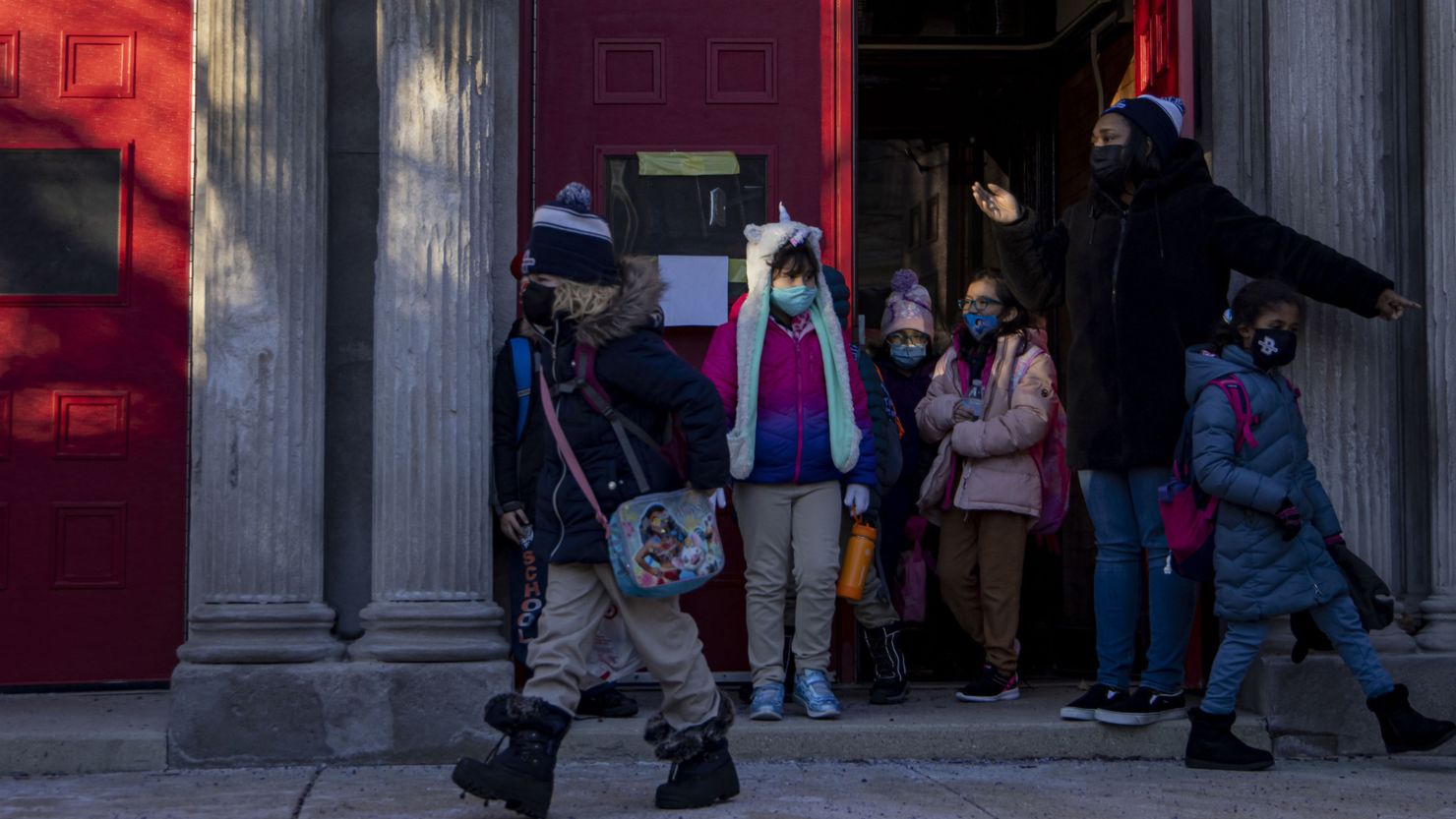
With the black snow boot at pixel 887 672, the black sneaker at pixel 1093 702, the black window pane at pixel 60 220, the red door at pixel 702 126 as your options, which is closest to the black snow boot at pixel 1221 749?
the black sneaker at pixel 1093 702

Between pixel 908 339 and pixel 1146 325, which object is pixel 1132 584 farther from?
pixel 908 339

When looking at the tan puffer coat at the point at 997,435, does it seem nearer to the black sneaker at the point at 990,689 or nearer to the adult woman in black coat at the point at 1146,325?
the adult woman in black coat at the point at 1146,325

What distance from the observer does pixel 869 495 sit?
291 inches

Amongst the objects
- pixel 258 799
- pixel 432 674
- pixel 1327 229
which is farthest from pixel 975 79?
pixel 258 799

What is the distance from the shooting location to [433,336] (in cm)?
696

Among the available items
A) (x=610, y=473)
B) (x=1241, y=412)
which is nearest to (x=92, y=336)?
(x=610, y=473)

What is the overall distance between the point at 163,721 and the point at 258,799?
1010 mm

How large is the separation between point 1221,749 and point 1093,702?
59 cm

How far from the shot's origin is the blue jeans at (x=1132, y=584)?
698 cm

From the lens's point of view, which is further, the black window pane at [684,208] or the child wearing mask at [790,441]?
the black window pane at [684,208]

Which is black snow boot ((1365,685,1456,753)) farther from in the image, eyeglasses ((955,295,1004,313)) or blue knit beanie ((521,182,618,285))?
blue knit beanie ((521,182,618,285))

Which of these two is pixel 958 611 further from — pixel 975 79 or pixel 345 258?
pixel 975 79

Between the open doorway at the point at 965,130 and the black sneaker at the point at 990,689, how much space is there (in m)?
3.12

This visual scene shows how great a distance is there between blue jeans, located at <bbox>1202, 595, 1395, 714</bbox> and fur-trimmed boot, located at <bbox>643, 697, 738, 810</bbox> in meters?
1.92
